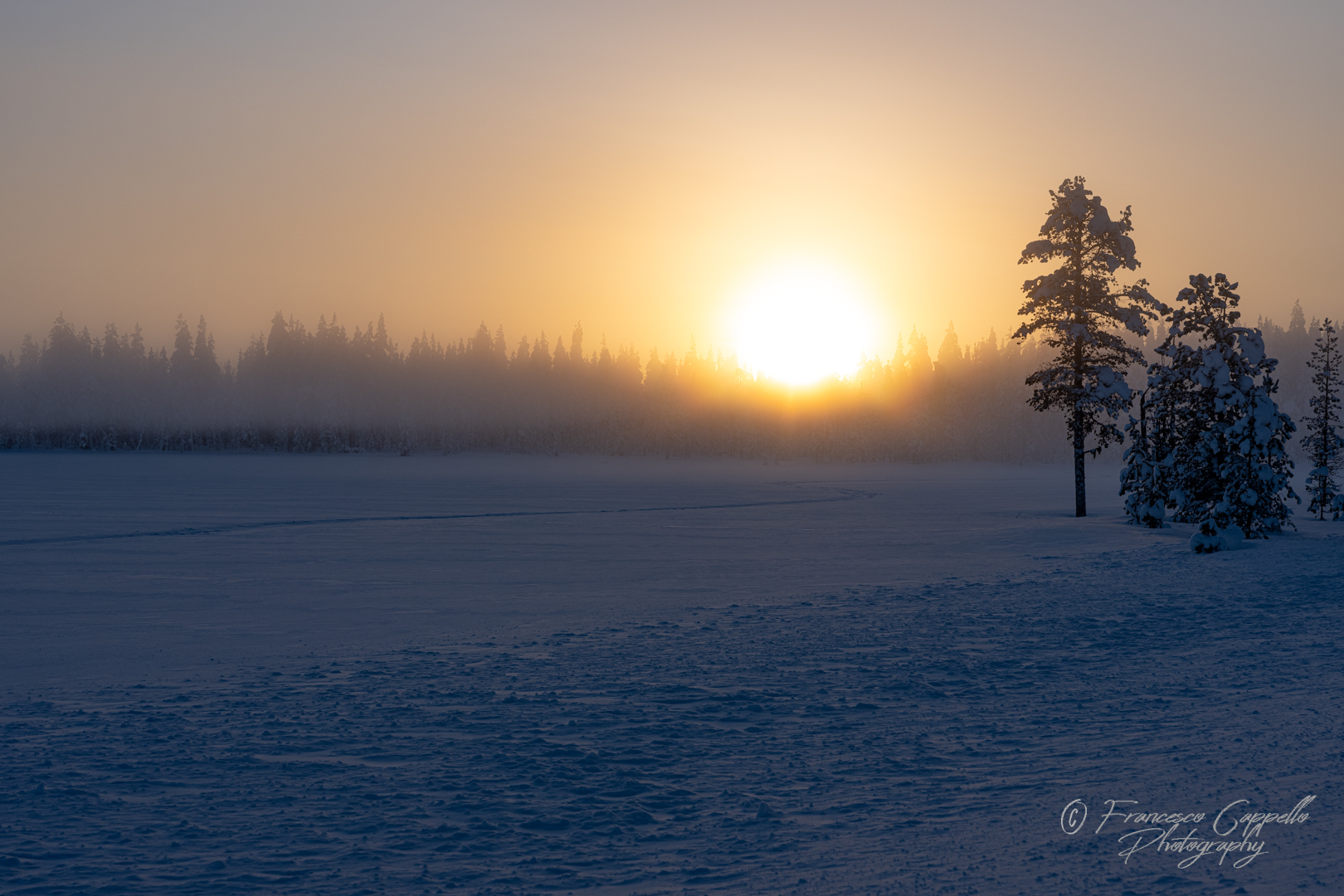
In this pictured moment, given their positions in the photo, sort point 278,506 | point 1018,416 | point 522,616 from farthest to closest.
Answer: point 1018,416 < point 278,506 < point 522,616

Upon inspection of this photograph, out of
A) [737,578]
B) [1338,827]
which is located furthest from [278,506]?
[1338,827]

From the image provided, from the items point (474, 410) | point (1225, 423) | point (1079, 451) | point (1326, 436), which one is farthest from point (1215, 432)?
point (474, 410)

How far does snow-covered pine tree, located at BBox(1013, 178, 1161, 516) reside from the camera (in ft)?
110

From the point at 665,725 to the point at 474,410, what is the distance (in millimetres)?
191946

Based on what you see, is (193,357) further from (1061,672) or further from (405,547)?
(1061,672)

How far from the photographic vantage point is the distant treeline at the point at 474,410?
162 metres

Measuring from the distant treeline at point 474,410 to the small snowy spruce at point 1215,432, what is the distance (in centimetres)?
12278

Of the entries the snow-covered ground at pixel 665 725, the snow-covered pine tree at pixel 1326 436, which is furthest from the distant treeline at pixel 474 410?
the snow-covered ground at pixel 665 725

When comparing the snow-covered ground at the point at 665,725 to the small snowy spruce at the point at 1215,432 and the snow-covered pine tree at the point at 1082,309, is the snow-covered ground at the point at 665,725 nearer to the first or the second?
the small snowy spruce at the point at 1215,432

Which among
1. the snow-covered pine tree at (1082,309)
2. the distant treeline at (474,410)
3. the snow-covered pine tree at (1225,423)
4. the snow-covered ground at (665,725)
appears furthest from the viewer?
the distant treeline at (474,410)

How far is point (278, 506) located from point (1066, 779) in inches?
1520

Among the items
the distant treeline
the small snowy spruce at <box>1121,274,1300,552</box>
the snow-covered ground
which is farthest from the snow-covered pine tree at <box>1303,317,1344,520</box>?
the distant treeline

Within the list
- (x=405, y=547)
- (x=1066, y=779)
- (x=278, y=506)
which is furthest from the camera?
(x=278, y=506)

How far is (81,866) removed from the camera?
17.6ft
